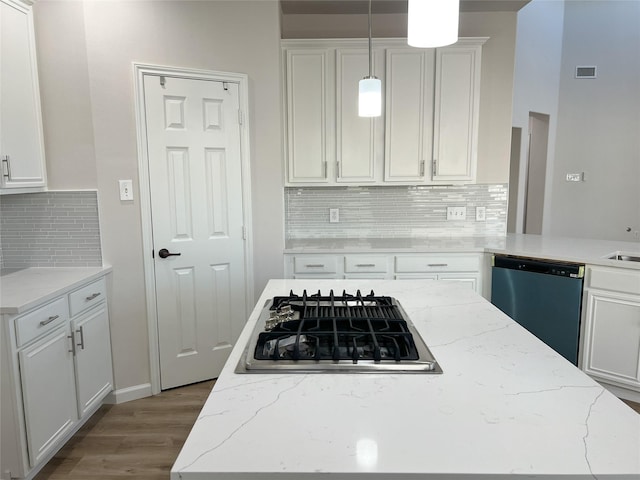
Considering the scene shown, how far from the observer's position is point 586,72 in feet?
18.6

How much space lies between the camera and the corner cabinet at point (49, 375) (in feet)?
6.25

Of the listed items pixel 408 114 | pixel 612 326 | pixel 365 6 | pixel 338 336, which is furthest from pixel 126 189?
pixel 612 326

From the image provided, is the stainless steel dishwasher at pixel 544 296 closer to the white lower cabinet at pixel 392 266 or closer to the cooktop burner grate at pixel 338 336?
the white lower cabinet at pixel 392 266

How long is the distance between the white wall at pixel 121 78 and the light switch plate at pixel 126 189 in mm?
35

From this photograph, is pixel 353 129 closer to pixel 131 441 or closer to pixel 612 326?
pixel 612 326

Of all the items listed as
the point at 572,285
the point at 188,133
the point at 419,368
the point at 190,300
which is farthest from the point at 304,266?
the point at 419,368

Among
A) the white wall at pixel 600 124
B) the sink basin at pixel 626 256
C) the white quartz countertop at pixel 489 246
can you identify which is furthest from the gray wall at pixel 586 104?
the sink basin at pixel 626 256

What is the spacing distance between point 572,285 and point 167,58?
304 cm

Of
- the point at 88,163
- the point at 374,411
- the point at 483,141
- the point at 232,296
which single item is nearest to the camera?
the point at 374,411

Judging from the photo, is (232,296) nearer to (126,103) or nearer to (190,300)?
(190,300)

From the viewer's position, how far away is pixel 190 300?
9.78ft

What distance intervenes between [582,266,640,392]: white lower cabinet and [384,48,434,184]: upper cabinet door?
1.44 m

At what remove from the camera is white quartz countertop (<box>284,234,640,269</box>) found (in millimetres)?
2859

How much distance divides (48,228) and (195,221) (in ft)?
2.89
